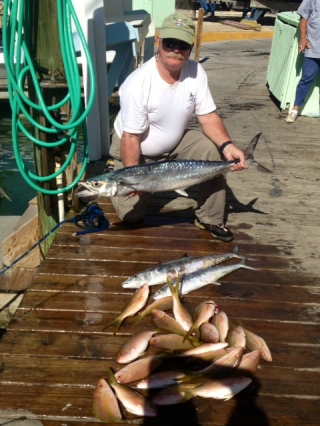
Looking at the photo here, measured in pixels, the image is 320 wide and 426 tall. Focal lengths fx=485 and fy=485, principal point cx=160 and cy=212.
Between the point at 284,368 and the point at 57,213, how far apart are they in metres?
2.47

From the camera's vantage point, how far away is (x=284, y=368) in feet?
8.61

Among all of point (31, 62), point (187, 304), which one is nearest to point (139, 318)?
point (187, 304)

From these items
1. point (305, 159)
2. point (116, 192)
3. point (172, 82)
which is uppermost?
point (172, 82)

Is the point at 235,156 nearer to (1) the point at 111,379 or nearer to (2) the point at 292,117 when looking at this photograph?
(1) the point at 111,379

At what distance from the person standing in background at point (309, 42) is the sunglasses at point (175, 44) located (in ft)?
14.2

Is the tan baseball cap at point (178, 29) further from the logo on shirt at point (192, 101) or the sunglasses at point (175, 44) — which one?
the logo on shirt at point (192, 101)

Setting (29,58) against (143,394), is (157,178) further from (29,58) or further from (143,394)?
(143,394)

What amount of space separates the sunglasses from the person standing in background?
4333 millimetres

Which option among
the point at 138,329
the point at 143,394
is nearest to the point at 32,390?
the point at 143,394

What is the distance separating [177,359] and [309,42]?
609cm

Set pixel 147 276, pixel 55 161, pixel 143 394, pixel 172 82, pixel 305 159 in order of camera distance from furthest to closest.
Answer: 1. pixel 305 159
2. pixel 55 161
3. pixel 172 82
4. pixel 147 276
5. pixel 143 394

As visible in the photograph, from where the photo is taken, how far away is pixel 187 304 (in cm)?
314

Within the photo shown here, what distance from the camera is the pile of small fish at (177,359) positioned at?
2307 millimetres

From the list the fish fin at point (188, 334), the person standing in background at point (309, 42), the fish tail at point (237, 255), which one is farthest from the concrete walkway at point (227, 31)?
the fish fin at point (188, 334)
